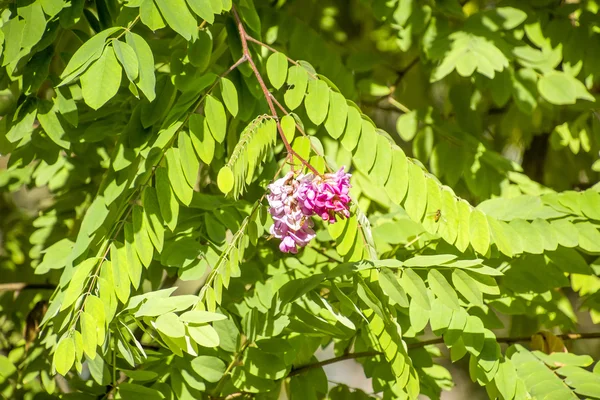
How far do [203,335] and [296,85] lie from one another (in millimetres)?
444

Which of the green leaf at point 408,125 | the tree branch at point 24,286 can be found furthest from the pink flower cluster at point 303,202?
the tree branch at point 24,286

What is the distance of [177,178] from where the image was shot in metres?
1.08

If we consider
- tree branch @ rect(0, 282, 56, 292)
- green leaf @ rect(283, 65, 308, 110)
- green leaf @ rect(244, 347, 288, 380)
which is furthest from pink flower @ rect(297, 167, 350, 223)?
tree branch @ rect(0, 282, 56, 292)

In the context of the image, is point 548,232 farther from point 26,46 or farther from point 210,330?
point 26,46

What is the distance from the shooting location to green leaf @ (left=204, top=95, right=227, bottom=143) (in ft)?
3.66

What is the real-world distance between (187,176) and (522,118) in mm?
1217

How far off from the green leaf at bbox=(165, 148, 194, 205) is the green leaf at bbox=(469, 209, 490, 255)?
469 mm

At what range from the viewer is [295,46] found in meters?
1.55

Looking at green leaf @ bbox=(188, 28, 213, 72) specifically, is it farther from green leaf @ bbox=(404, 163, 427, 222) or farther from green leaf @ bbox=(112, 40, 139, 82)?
green leaf @ bbox=(404, 163, 427, 222)

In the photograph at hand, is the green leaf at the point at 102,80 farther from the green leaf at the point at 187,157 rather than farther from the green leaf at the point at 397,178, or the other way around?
the green leaf at the point at 397,178

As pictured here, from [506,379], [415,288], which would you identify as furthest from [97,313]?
[506,379]

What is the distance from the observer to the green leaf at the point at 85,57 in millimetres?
973

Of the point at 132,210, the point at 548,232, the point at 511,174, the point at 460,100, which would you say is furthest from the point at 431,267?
the point at 460,100

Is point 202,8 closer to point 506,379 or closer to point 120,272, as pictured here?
point 120,272
